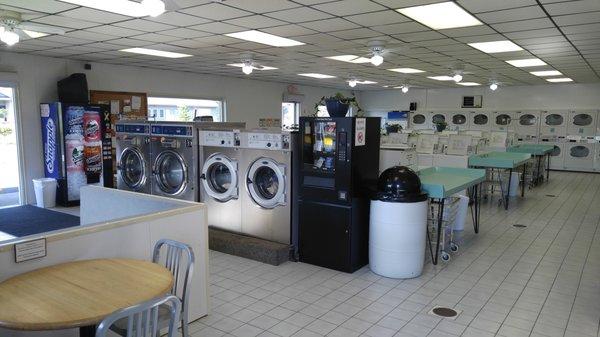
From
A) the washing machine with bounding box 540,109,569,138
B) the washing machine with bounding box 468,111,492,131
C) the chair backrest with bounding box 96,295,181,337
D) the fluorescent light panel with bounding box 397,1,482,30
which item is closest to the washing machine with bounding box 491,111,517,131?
the washing machine with bounding box 468,111,492,131

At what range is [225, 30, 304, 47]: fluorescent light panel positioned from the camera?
598 centimetres

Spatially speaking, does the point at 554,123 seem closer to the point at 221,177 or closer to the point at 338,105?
the point at 338,105

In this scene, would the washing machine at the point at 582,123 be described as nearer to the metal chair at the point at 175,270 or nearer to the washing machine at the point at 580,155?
the washing machine at the point at 580,155

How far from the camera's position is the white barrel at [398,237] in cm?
441

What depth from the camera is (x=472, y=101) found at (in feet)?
50.6

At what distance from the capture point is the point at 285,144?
196 inches

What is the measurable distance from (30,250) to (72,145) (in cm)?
623

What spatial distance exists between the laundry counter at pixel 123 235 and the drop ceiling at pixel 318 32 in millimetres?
2148

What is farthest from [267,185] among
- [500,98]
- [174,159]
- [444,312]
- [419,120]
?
[419,120]

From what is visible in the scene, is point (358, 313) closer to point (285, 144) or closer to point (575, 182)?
point (285, 144)

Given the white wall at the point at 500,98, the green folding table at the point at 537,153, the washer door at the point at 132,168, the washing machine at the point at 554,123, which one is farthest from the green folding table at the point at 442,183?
the white wall at the point at 500,98

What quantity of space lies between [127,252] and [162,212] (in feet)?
1.30

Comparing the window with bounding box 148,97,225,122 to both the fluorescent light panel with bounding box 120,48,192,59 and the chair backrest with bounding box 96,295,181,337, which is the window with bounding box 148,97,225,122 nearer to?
the fluorescent light panel with bounding box 120,48,192,59

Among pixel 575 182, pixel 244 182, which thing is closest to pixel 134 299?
pixel 244 182
